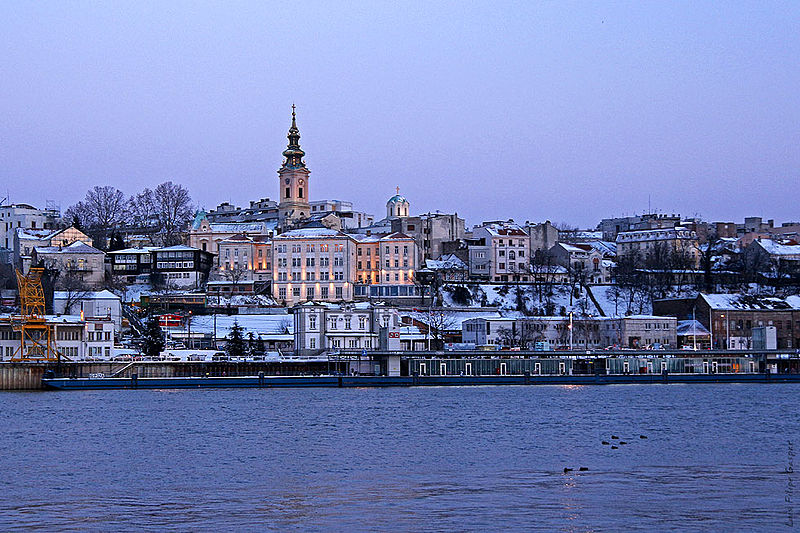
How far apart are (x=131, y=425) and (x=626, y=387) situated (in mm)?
36416

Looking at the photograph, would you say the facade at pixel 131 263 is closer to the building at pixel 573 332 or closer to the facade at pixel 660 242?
the building at pixel 573 332

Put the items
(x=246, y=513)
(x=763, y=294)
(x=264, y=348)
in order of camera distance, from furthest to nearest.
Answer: (x=763, y=294), (x=264, y=348), (x=246, y=513)

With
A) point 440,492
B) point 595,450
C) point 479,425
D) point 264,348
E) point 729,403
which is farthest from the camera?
point 264,348

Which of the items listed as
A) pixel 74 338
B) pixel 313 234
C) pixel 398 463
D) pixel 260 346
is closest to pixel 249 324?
pixel 260 346

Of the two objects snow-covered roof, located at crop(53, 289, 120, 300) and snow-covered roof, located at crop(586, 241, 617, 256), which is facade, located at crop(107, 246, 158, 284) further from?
snow-covered roof, located at crop(586, 241, 617, 256)

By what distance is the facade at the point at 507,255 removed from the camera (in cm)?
11781

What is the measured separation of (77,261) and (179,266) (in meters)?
9.57

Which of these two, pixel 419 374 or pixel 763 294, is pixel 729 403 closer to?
pixel 419 374

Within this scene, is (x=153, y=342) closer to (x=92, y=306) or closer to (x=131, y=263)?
(x=92, y=306)

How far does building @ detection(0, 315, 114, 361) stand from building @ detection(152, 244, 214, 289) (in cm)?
3292

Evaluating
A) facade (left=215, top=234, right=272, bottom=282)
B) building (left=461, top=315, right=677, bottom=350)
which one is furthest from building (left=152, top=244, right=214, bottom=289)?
building (left=461, top=315, right=677, bottom=350)

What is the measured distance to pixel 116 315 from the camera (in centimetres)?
8800

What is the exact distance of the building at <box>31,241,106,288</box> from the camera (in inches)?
4291

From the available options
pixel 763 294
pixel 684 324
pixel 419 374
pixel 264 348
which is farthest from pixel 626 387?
pixel 763 294
